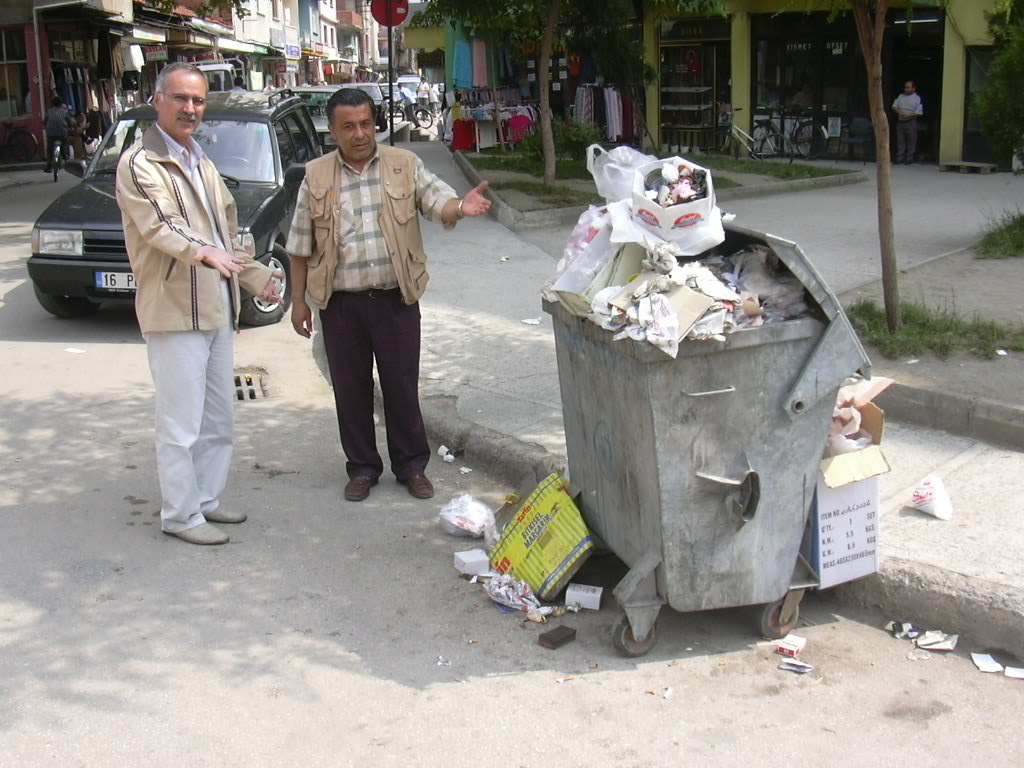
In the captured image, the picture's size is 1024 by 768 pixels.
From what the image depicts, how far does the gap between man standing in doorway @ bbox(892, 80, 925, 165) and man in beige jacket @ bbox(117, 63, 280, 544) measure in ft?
52.5

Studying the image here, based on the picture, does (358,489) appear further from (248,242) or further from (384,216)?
(248,242)

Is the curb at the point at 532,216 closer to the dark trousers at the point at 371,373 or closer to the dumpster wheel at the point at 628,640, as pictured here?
the dark trousers at the point at 371,373

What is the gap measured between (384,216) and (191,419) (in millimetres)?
1208

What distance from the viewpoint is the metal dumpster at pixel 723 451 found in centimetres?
363

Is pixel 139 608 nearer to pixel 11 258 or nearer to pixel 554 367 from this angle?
pixel 554 367

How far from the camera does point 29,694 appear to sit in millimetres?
3660

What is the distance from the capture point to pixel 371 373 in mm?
5309

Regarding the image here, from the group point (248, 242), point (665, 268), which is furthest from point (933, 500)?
point (248, 242)

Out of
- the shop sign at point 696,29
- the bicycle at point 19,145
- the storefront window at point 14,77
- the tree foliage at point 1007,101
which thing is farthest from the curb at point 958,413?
the storefront window at point 14,77

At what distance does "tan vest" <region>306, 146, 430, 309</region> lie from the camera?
4.96 metres

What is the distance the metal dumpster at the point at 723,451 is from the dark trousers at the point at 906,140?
16.3m

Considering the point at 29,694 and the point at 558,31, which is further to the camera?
the point at 558,31

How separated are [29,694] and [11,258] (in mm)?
9658

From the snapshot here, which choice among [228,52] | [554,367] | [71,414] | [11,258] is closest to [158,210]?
[71,414]
